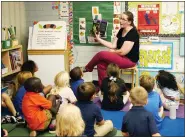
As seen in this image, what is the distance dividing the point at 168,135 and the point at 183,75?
5.56 feet

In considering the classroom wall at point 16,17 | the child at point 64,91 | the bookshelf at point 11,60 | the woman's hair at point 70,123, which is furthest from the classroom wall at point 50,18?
the woman's hair at point 70,123

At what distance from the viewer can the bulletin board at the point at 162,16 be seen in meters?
4.39

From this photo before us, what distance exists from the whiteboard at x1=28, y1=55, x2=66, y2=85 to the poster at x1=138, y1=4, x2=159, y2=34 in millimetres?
1330

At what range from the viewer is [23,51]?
16.9 feet

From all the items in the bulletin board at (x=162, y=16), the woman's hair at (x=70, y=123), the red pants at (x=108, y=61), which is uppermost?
the bulletin board at (x=162, y=16)

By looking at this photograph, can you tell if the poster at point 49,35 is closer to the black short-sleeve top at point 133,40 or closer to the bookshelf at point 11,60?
the bookshelf at point 11,60

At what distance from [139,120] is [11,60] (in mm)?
2669

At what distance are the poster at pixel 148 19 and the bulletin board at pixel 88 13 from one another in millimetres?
470

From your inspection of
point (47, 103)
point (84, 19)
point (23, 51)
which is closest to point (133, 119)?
point (47, 103)

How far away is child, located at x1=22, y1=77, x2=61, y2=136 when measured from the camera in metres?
2.97

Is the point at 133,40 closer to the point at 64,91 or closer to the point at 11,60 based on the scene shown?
the point at 64,91

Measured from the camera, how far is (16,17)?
489 centimetres

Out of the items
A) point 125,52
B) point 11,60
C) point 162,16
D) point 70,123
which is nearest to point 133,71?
point 125,52

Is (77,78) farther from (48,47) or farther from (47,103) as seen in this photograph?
(48,47)
